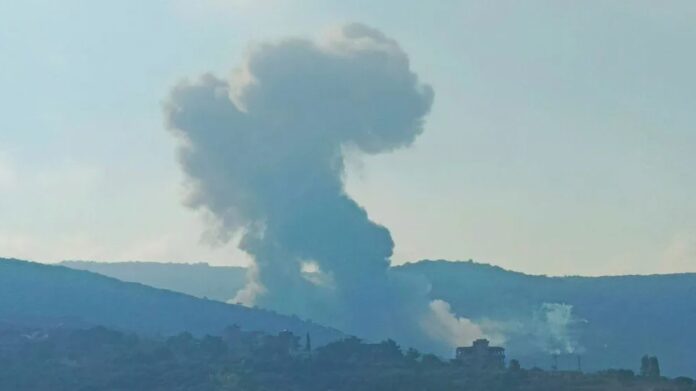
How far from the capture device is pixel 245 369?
561 ft

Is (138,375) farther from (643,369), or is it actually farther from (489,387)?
(643,369)

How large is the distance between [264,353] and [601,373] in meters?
44.2

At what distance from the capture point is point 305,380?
547ft

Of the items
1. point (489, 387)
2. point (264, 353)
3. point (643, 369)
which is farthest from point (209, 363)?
point (643, 369)

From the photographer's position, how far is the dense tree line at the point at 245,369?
159125mm

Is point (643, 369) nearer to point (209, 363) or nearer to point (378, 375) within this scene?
point (378, 375)

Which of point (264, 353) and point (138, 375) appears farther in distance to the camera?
point (264, 353)

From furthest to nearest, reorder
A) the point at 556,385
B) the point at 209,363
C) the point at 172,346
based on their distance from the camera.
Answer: the point at 172,346 → the point at 209,363 → the point at 556,385

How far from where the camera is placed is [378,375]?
166 metres

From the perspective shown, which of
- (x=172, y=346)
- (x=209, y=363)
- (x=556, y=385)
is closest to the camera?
(x=556, y=385)

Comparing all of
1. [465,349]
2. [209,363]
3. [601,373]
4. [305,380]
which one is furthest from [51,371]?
[601,373]

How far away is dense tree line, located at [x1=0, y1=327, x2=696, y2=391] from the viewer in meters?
159

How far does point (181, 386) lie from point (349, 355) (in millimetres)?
27166

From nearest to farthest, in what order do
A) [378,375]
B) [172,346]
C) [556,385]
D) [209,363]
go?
[556,385] < [378,375] < [209,363] < [172,346]
